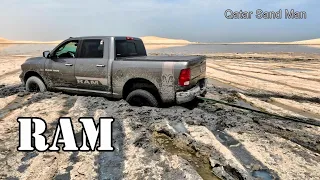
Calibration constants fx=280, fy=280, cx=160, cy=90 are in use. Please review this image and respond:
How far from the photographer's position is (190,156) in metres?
4.59

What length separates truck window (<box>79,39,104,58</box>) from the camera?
7.29m

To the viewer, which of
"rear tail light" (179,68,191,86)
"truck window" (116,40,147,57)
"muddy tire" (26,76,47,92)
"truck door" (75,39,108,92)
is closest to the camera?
"rear tail light" (179,68,191,86)

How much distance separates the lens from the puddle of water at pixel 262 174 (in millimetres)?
3914

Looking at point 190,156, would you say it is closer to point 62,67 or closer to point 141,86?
point 141,86

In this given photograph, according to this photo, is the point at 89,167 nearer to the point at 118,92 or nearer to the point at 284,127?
the point at 118,92

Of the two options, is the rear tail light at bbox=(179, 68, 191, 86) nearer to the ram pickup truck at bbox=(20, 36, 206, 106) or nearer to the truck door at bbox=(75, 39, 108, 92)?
the ram pickup truck at bbox=(20, 36, 206, 106)

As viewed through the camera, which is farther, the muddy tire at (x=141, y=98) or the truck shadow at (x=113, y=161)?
the muddy tire at (x=141, y=98)

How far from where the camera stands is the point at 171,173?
3947 millimetres

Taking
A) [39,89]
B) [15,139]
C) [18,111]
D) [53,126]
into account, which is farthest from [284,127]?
[39,89]

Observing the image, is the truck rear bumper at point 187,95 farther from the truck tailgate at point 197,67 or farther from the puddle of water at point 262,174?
the puddle of water at point 262,174

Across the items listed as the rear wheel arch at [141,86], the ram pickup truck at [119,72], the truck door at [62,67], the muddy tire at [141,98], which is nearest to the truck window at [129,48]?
the ram pickup truck at [119,72]

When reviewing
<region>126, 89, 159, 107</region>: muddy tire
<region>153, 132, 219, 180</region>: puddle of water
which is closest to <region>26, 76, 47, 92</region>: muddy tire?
<region>126, 89, 159, 107</region>: muddy tire

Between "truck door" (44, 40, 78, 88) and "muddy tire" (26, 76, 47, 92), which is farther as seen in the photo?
"muddy tire" (26, 76, 47, 92)

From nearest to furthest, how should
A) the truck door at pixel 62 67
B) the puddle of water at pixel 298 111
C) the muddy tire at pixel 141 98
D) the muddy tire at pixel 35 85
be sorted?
1. the muddy tire at pixel 141 98
2. the puddle of water at pixel 298 111
3. the truck door at pixel 62 67
4. the muddy tire at pixel 35 85
